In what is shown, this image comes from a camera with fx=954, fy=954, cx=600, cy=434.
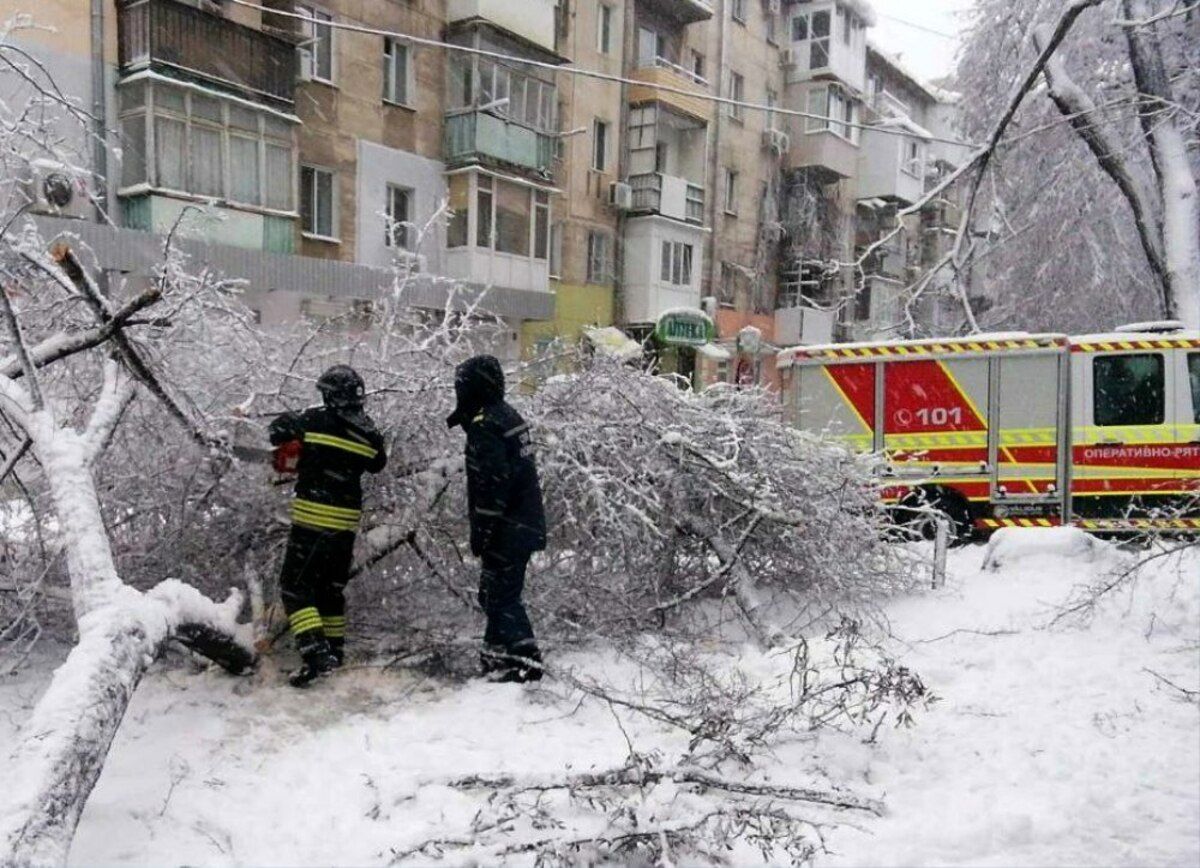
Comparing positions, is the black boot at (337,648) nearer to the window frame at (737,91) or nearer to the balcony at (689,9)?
the balcony at (689,9)

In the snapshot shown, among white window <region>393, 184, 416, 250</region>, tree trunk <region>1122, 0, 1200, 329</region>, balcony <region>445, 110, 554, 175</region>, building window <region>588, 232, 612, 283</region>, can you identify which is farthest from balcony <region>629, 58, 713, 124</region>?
tree trunk <region>1122, 0, 1200, 329</region>

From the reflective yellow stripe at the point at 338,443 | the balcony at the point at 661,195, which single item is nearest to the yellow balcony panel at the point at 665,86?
the balcony at the point at 661,195

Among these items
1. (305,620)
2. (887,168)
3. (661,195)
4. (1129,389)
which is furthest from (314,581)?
(887,168)

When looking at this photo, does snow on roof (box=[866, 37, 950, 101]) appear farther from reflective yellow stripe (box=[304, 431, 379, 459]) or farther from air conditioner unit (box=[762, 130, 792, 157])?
reflective yellow stripe (box=[304, 431, 379, 459])

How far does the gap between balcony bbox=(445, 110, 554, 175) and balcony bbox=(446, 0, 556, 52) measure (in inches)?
77.5

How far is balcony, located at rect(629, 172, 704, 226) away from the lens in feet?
77.2

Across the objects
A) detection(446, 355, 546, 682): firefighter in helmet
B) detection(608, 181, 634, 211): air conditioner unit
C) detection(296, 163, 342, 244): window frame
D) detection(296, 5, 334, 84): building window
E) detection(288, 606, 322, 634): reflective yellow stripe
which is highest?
detection(296, 5, 334, 84): building window

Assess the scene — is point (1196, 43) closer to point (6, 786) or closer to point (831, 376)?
point (831, 376)

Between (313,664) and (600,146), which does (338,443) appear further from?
(600,146)

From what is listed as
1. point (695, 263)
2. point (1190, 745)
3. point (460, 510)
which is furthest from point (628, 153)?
point (1190, 745)

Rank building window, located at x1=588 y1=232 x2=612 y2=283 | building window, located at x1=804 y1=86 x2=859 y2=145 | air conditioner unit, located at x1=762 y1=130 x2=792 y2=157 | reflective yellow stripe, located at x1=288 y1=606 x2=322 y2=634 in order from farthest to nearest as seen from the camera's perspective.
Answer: building window, located at x1=804 y1=86 x2=859 y2=145 → air conditioner unit, located at x1=762 y1=130 x2=792 y2=157 → building window, located at x1=588 y1=232 x2=612 y2=283 → reflective yellow stripe, located at x1=288 y1=606 x2=322 y2=634

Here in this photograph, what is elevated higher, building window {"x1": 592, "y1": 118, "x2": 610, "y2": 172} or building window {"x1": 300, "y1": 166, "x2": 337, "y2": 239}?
building window {"x1": 592, "y1": 118, "x2": 610, "y2": 172}

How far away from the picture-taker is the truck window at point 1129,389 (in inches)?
348

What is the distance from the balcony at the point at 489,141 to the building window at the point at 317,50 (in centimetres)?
277
